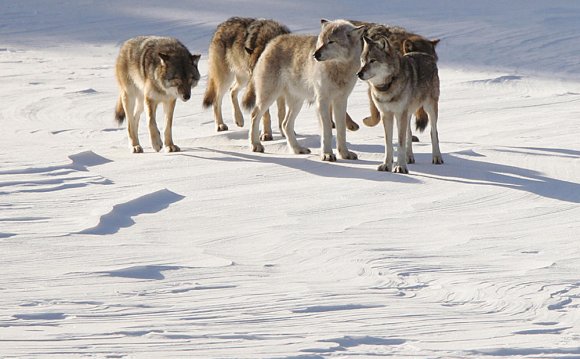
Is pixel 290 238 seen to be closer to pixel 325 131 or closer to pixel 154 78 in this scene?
pixel 325 131

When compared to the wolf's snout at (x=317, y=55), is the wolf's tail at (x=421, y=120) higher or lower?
lower

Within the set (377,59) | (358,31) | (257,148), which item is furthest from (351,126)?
(377,59)

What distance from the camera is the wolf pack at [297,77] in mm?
9859

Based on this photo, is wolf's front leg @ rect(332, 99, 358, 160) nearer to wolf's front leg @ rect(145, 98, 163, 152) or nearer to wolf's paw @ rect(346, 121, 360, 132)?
wolf's paw @ rect(346, 121, 360, 132)

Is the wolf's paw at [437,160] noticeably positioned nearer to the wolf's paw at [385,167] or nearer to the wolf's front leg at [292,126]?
the wolf's paw at [385,167]

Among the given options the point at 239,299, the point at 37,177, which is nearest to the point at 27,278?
the point at 239,299

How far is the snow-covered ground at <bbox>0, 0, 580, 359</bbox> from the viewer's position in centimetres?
573

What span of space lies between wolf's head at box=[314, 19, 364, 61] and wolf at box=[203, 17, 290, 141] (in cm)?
166

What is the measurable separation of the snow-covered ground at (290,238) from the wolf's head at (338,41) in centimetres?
97

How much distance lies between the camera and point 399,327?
5871 mm

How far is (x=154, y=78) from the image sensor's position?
448 inches

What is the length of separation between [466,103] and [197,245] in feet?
24.4

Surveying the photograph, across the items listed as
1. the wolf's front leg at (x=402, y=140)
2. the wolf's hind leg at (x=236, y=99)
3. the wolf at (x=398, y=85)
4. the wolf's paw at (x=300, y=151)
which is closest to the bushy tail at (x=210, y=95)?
the wolf's hind leg at (x=236, y=99)

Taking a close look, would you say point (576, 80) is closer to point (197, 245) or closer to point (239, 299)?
point (197, 245)
